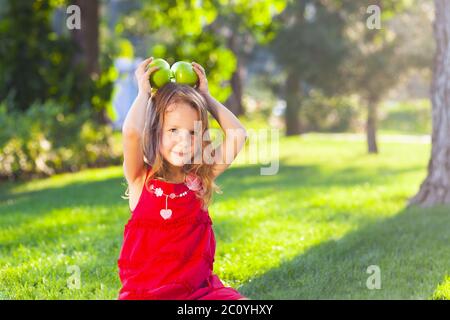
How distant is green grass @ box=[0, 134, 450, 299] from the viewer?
5250 millimetres

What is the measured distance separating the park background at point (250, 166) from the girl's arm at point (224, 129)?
0.92 m

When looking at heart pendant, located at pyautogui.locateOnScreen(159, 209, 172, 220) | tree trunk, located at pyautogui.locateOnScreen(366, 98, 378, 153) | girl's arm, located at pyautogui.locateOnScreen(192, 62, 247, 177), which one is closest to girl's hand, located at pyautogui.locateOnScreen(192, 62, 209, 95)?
girl's arm, located at pyautogui.locateOnScreen(192, 62, 247, 177)

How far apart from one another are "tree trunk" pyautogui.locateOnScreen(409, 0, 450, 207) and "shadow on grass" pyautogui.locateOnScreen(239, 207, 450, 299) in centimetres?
110

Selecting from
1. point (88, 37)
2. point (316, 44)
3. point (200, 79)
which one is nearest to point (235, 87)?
point (316, 44)

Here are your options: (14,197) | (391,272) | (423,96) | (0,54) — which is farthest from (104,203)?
(423,96)

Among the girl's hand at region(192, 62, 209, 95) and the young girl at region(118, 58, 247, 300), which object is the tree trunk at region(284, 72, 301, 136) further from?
the young girl at region(118, 58, 247, 300)

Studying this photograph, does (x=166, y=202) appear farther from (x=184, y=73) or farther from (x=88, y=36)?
(x=88, y=36)

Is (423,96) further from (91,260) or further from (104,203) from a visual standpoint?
(91,260)

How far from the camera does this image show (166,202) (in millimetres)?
3965

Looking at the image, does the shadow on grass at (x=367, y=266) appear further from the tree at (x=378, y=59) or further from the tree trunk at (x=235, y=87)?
the tree trunk at (x=235, y=87)

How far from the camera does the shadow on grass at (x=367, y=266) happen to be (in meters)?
5.04

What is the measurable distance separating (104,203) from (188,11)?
10.2 metres

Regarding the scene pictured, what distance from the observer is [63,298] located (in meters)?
4.95

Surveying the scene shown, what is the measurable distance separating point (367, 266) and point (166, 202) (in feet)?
7.92
